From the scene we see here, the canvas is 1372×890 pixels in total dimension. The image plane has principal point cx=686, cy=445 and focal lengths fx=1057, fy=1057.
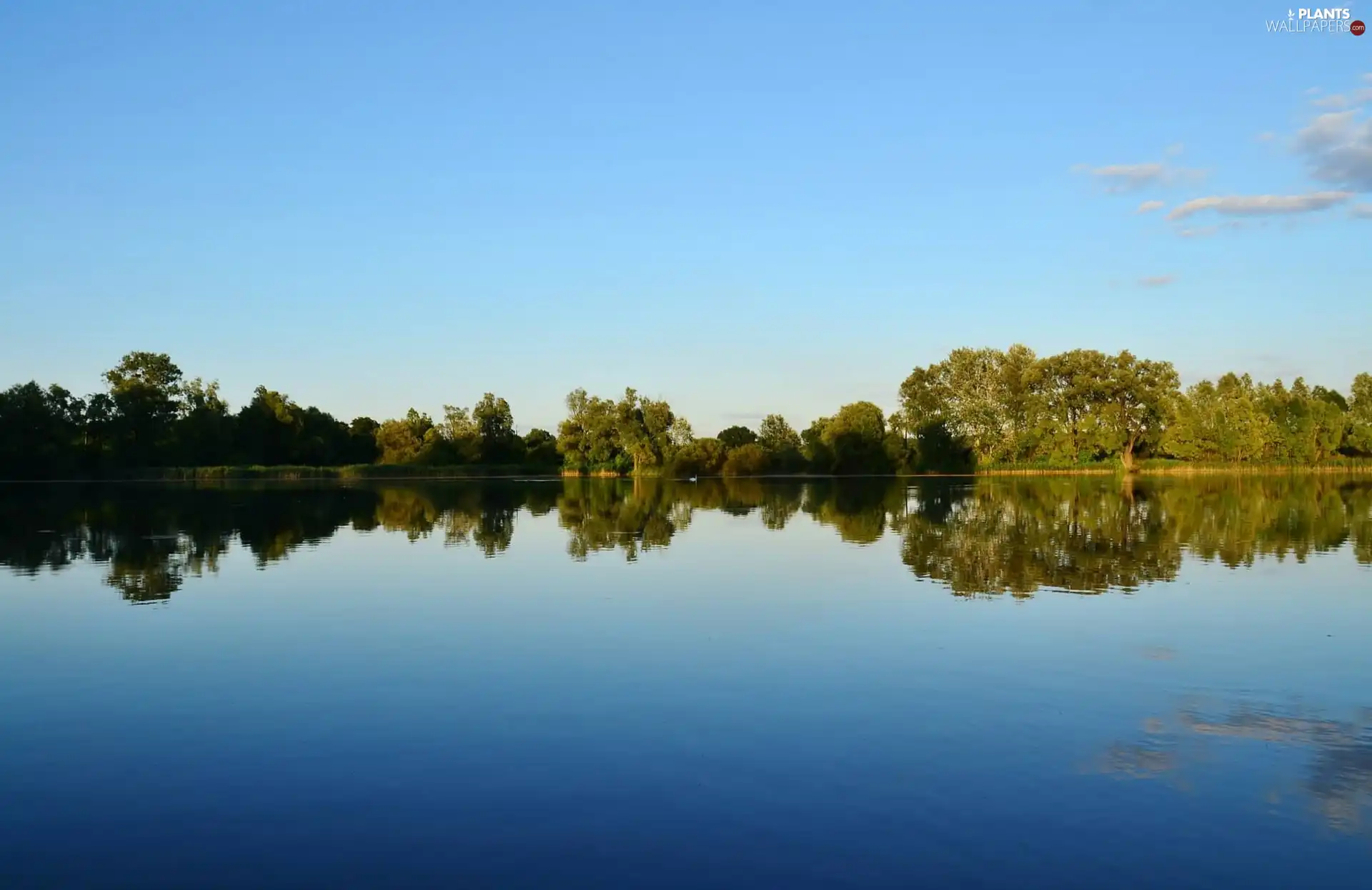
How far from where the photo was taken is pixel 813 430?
131 meters

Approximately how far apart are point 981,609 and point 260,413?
393 ft

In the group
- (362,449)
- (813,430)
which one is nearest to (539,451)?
(362,449)

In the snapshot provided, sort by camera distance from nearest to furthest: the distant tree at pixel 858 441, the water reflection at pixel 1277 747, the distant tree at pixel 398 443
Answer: the water reflection at pixel 1277 747 → the distant tree at pixel 858 441 → the distant tree at pixel 398 443

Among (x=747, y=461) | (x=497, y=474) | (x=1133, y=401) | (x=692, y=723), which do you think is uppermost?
(x=1133, y=401)

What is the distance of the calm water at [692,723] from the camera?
25.7ft

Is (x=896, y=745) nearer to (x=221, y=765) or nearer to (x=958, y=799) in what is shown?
(x=958, y=799)

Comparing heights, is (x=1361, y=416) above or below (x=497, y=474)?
above

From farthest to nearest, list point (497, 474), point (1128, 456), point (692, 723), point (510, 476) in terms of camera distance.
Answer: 1. point (497, 474)
2. point (510, 476)
3. point (1128, 456)
4. point (692, 723)

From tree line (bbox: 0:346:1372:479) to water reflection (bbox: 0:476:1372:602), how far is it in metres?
33.0

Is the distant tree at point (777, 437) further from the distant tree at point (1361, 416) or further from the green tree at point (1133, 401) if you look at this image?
the distant tree at point (1361, 416)

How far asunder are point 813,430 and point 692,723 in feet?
395

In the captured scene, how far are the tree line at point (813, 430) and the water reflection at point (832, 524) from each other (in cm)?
3298

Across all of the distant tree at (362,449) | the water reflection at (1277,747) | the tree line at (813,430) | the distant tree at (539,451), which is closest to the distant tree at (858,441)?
the tree line at (813,430)

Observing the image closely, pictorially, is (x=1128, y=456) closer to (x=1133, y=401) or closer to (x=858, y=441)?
(x=1133, y=401)
